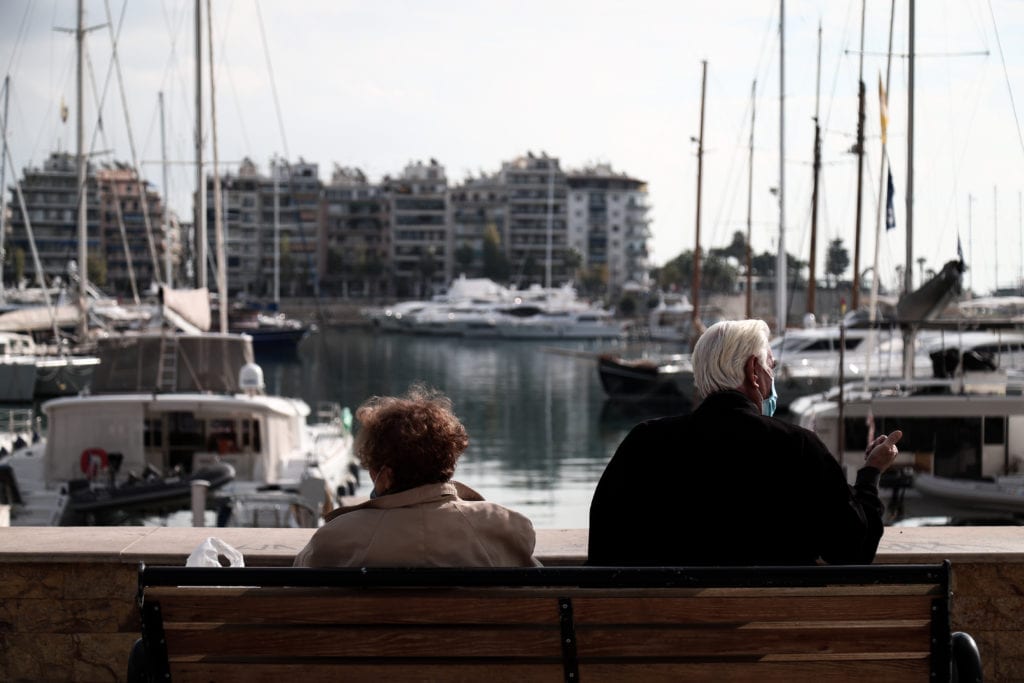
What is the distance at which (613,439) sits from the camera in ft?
125

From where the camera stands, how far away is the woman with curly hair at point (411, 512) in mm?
3086

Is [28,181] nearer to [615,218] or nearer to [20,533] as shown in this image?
[615,218]

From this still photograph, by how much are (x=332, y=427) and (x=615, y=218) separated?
133 meters

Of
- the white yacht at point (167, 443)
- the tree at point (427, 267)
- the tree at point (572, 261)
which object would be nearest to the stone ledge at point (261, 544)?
the white yacht at point (167, 443)

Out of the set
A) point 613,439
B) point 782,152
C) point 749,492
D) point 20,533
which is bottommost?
point 613,439

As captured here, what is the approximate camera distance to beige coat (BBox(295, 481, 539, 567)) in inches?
121

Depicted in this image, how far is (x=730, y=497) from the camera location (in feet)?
10.9

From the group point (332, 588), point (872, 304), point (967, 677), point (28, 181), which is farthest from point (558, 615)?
point (28, 181)

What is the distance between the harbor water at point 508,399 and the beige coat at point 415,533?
694 inches

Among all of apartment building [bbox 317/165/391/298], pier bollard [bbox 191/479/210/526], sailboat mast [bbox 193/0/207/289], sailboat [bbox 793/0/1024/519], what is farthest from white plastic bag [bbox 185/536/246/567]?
apartment building [bbox 317/165/391/298]

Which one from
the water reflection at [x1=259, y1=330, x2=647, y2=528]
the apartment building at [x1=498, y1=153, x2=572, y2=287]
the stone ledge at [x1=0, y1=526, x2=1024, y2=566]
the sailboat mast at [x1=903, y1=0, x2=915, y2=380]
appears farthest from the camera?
the apartment building at [x1=498, y1=153, x2=572, y2=287]

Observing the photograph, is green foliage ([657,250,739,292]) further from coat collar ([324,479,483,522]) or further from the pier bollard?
coat collar ([324,479,483,522])

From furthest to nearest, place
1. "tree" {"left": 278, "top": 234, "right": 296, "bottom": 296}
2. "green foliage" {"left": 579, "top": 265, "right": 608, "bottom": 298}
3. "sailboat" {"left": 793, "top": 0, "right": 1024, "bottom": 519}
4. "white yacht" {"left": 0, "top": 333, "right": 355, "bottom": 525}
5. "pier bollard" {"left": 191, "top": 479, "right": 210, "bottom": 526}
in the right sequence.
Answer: "green foliage" {"left": 579, "top": 265, "right": 608, "bottom": 298}
"tree" {"left": 278, "top": 234, "right": 296, "bottom": 296}
"white yacht" {"left": 0, "top": 333, "right": 355, "bottom": 525}
"sailboat" {"left": 793, "top": 0, "right": 1024, "bottom": 519}
"pier bollard" {"left": 191, "top": 479, "right": 210, "bottom": 526}

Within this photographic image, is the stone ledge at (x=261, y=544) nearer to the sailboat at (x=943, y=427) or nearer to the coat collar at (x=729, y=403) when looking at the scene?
the coat collar at (x=729, y=403)
